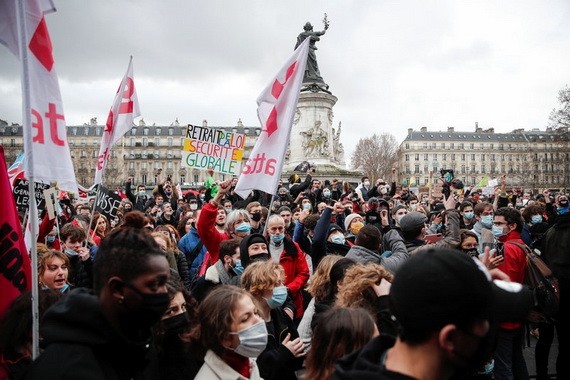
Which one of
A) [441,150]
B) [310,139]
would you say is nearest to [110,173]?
[310,139]

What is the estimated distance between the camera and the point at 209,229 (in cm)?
575

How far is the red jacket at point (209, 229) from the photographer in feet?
18.4

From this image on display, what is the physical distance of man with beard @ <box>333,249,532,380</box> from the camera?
4.65 ft

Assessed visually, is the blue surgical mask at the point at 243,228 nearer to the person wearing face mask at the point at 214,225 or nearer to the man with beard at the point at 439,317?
the person wearing face mask at the point at 214,225

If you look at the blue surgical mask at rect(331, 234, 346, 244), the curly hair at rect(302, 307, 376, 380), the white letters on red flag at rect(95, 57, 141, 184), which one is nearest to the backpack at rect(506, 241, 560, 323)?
the blue surgical mask at rect(331, 234, 346, 244)

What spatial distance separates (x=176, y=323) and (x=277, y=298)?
3.48 ft

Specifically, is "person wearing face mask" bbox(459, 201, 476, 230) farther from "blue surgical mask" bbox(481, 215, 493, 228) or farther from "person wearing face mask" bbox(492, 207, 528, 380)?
"person wearing face mask" bbox(492, 207, 528, 380)

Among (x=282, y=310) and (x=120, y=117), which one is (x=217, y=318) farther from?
(x=120, y=117)

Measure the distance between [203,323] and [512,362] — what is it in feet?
11.7

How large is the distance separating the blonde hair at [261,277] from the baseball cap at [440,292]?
2.40 metres

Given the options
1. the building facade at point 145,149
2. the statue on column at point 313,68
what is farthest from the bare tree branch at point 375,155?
the statue on column at point 313,68

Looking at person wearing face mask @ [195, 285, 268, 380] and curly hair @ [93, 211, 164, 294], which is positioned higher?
curly hair @ [93, 211, 164, 294]

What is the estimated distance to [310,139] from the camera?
25.5m

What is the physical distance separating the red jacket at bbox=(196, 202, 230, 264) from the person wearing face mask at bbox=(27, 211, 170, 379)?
3.48m
